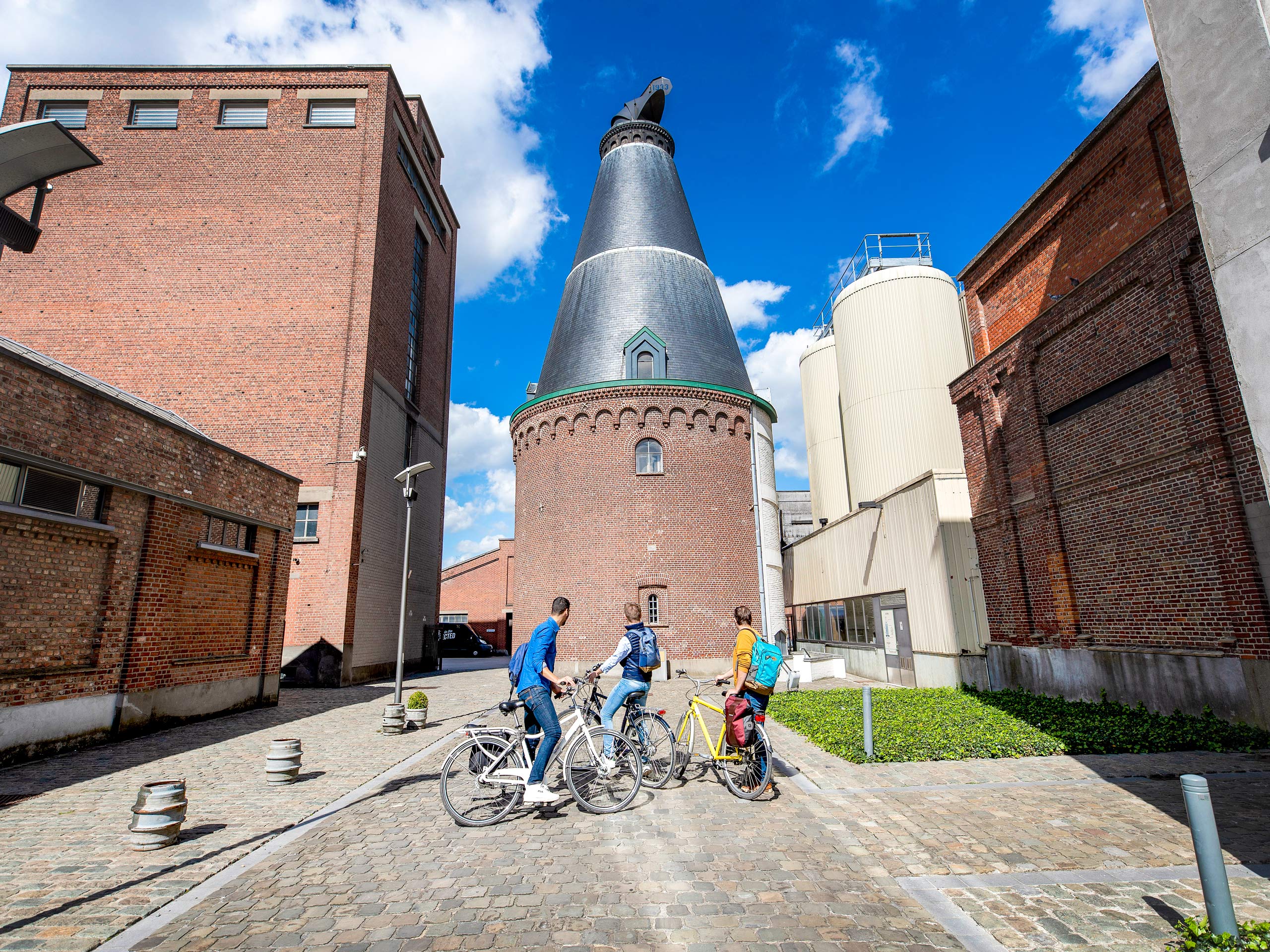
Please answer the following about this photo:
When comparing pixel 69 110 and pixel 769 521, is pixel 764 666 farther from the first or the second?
pixel 69 110

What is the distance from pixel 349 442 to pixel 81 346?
901 cm

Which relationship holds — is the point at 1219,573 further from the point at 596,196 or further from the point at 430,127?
the point at 430,127

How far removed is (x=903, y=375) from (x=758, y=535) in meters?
7.24

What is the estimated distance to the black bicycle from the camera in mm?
6645

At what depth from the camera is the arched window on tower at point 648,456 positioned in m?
21.8

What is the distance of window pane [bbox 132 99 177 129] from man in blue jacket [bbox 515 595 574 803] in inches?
990

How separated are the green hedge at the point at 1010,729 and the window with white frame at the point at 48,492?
10.4m

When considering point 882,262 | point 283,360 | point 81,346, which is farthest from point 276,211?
point 882,262

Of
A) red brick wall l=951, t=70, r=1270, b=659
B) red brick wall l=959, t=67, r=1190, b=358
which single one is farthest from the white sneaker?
red brick wall l=959, t=67, r=1190, b=358

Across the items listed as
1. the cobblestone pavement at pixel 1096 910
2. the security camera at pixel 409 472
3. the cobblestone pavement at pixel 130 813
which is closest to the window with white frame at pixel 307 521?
the security camera at pixel 409 472

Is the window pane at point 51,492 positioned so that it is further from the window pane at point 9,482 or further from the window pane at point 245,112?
the window pane at point 245,112

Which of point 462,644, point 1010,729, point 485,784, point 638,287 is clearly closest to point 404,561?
point 485,784

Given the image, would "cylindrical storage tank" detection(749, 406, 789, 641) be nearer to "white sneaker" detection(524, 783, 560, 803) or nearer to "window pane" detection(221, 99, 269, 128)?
"white sneaker" detection(524, 783, 560, 803)

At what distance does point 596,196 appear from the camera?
2709 centimetres
